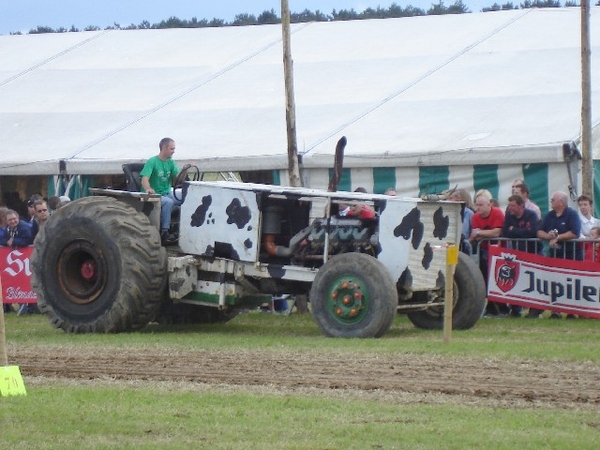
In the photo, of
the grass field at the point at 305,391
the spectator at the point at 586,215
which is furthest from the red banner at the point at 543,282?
the grass field at the point at 305,391

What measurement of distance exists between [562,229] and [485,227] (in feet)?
4.17

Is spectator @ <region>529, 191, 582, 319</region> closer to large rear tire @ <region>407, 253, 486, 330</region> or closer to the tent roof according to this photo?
the tent roof

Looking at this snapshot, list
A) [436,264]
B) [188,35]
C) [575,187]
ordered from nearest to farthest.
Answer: [436,264], [575,187], [188,35]

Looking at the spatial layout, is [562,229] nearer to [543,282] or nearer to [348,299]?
[543,282]

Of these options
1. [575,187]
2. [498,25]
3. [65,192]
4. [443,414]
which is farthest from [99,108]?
[443,414]

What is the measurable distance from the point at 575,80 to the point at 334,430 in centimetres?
1494

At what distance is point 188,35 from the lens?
3030cm

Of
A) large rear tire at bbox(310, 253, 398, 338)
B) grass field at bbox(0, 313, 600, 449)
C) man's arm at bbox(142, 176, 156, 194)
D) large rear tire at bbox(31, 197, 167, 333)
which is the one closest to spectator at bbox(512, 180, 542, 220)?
grass field at bbox(0, 313, 600, 449)

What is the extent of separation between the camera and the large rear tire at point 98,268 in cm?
1584

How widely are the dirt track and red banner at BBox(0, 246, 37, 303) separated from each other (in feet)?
22.8

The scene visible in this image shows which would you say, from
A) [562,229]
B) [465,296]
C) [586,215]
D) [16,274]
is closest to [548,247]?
[562,229]

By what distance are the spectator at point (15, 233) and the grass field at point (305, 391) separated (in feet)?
15.9

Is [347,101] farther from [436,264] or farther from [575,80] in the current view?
[436,264]

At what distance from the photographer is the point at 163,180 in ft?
55.5
